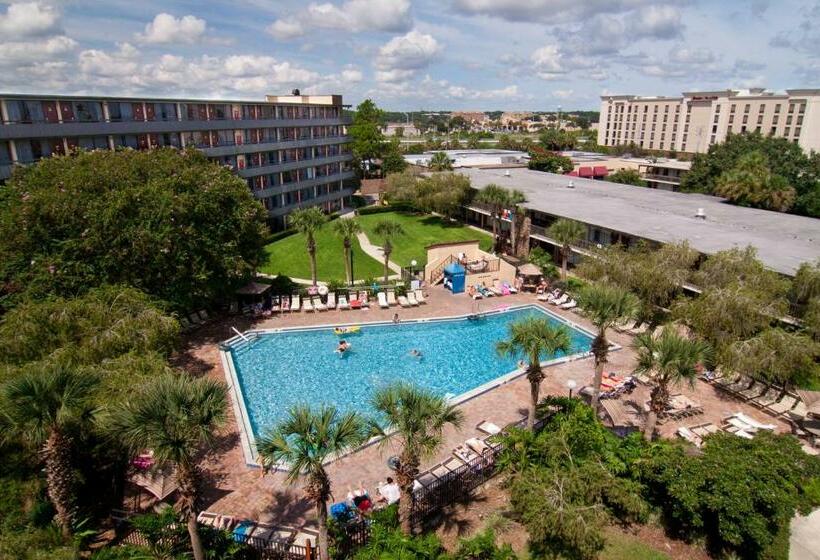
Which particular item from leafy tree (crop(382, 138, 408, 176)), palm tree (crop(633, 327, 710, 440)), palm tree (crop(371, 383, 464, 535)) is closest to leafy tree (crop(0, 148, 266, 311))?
palm tree (crop(371, 383, 464, 535))

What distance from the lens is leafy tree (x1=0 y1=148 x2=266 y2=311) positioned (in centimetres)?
2381

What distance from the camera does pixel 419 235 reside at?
168 ft

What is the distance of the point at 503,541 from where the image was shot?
1516cm

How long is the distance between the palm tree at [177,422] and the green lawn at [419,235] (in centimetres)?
3130

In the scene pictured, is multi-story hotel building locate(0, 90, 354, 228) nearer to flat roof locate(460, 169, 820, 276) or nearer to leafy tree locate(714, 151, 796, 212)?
flat roof locate(460, 169, 820, 276)

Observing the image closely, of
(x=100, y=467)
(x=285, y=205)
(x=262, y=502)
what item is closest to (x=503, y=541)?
(x=262, y=502)

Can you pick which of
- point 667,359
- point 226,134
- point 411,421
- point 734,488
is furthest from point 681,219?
point 226,134

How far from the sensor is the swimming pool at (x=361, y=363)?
23953 millimetres

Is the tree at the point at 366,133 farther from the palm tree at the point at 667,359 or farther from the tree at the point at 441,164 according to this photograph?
the palm tree at the point at 667,359

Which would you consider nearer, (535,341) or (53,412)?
(53,412)

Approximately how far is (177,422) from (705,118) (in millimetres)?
133426

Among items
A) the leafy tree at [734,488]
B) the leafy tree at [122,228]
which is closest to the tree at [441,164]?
the leafy tree at [122,228]

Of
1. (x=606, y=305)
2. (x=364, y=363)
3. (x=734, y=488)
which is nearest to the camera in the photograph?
(x=734, y=488)

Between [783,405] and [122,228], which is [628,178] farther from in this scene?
[122,228]
